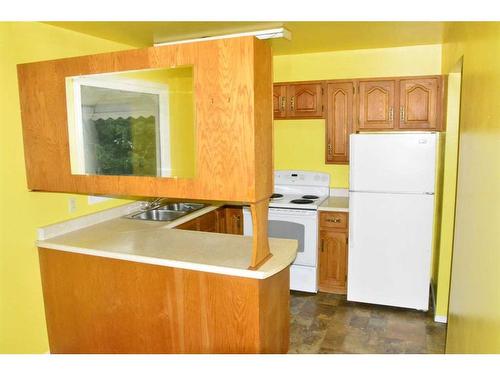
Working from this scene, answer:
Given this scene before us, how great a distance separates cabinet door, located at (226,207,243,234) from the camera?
4.16 m

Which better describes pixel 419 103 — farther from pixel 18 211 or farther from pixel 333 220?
pixel 18 211

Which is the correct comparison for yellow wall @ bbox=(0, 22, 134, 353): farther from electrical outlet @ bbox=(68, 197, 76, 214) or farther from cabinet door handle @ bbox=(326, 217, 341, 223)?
cabinet door handle @ bbox=(326, 217, 341, 223)

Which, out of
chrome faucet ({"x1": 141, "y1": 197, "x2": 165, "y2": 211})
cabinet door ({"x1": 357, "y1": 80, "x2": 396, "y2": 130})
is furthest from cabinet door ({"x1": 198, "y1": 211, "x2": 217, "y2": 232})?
cabinet door ({"x1": 357, "y1": 80, "x2": 396, "y2": 130})

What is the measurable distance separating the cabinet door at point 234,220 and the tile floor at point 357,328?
3.08ft

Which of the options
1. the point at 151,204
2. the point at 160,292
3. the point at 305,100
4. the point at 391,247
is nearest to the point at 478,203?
the point at 391,247

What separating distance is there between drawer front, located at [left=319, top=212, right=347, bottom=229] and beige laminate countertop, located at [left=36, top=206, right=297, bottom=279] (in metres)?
1.34

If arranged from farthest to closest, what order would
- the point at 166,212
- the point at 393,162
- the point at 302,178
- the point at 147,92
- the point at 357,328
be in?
the point at 302,178 → the point at 166,212 → the point at 393,162 → the point at 357,328 → the point at 147,92

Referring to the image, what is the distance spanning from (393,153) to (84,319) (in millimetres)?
2763

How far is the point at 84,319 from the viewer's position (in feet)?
8.73

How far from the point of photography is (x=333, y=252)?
3881mm

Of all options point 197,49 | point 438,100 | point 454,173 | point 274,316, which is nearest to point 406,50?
point 438,100

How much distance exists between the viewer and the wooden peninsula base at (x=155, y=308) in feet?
7.20

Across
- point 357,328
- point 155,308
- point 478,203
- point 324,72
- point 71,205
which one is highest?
point 324,72

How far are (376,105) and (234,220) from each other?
73.1 inches
